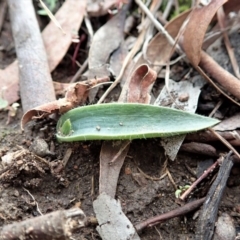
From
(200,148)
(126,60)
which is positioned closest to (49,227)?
(200,148)

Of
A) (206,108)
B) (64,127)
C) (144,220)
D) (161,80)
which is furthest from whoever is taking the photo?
(161,80)

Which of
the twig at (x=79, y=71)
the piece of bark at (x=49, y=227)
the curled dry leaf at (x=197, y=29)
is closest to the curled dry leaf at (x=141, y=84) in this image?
the curled dry leaf at (x=197, y=29)

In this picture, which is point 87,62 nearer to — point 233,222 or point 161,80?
point 161,80

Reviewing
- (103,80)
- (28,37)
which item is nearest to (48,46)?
(28,37)

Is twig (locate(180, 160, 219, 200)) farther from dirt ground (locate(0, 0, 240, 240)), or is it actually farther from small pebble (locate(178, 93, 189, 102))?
small pebble (locate(178, 93, 189, 102))

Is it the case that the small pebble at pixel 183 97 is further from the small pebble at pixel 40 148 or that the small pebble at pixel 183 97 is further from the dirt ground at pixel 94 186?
the small pebble at pixel 40 148
